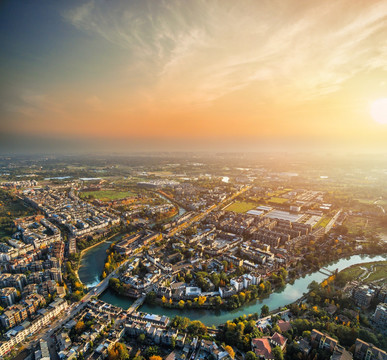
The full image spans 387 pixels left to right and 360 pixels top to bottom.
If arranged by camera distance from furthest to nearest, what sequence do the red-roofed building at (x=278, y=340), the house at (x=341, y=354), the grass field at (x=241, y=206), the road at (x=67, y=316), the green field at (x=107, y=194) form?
1. the green field at (x=107, y=194)
2. the grass field at (x=241, y=206)
3. the road at (x=67, y=316)
4. the red-roofed building at (x=278, y=340)
5. the house at (x=341, y=354)

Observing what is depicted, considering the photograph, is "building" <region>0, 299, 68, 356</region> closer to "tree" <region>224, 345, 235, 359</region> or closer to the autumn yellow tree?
the autumn yellow tree

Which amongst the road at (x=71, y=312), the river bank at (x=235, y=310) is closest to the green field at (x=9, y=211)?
the road at (x=71, y=312)

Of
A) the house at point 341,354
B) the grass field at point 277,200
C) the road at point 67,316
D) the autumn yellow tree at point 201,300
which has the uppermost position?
the grass field at point 277,200

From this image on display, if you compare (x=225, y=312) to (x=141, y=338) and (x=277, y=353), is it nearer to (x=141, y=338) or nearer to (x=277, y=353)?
(x=277, y=353)

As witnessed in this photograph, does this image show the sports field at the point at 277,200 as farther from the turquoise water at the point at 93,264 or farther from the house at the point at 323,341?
the house at the point at 323,341

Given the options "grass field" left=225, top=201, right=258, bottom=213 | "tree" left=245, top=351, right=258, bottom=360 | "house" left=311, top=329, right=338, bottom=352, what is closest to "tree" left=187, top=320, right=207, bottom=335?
"tree" left=245, top=351, right=258, bottom=360

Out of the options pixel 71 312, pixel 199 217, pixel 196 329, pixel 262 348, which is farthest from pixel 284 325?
pixel 199 217
